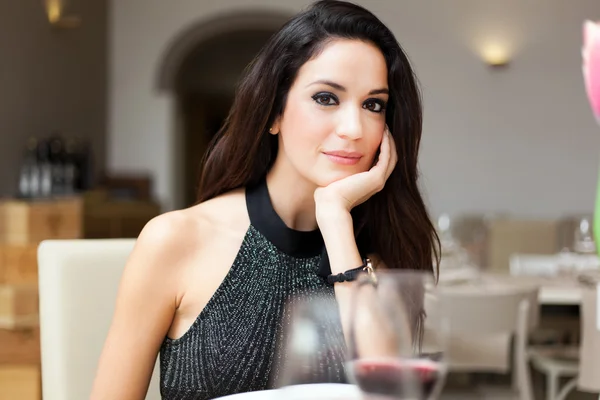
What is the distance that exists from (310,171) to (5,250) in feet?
8.89

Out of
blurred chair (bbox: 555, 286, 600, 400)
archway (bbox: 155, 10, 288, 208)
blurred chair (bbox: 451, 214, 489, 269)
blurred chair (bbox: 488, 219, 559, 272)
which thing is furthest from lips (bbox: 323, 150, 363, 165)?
archway (bbox: 155, 10, 288, 208)

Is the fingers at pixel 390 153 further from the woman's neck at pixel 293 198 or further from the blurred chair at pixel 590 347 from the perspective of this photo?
the blurred chair at pixel 590 347

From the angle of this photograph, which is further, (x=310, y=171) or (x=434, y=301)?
(x=310, y=171)

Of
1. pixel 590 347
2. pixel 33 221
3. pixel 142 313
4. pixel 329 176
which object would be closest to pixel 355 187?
pixel 329 176

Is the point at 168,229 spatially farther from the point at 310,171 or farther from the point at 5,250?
the point at 5,250

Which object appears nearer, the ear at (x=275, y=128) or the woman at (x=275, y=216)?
the woman at (x=275, y=216)

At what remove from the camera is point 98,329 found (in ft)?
5.93

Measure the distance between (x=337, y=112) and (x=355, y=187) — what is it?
14cm

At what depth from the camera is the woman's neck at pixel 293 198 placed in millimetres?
1776

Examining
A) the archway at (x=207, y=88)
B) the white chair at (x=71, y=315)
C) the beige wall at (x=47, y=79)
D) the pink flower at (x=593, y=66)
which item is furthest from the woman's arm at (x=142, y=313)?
the archway at (x=207, y=88)

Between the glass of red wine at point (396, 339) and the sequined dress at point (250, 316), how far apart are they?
0.90 meters

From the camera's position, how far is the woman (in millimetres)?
1576

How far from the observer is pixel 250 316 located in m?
1.68

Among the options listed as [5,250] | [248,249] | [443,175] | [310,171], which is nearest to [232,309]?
[248,249]
